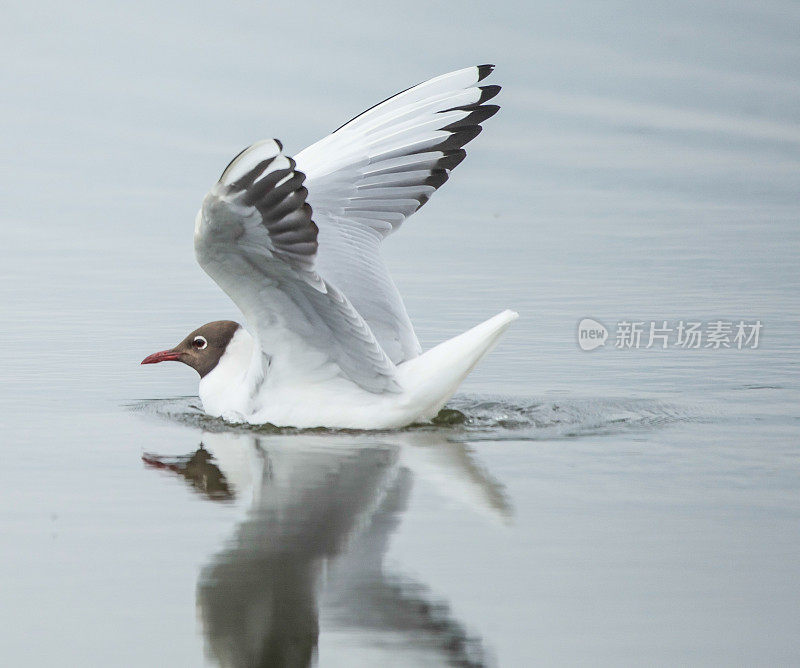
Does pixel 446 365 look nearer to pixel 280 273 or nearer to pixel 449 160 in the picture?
pixel 280 273

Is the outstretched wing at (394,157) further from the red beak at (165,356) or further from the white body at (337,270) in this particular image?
the red beak at (165,356)

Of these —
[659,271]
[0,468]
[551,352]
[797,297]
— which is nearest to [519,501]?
[0,468]

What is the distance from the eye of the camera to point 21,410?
8664 millimetres

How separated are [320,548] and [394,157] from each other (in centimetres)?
382

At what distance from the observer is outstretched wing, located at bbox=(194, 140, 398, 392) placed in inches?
270

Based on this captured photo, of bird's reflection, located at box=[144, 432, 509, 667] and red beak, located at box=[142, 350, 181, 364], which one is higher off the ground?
bird's reflection, located at box=[144, 432, 509, 667]

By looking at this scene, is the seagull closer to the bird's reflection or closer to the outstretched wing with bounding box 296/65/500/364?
the outstretched wing with bounding box 296/65/500/364

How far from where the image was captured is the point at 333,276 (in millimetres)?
8633

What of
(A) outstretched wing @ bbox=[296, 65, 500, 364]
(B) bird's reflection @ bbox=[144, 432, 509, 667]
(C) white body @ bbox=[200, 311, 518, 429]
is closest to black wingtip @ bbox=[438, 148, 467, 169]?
(A) outstretched wing @ bbox=[296, 65, 500, 364]

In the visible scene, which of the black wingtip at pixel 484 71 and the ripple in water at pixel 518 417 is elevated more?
the black wingtip at pixel 484 71

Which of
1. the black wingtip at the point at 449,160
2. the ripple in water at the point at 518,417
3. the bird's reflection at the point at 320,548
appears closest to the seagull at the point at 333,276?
the black wingtip at the point at 449,160

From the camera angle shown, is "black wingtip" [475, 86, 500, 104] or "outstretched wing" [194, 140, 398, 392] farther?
"black wingtip" [475, 86, 500, 104]

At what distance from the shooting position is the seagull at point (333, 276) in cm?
704

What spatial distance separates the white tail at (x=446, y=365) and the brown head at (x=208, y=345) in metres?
1.43
